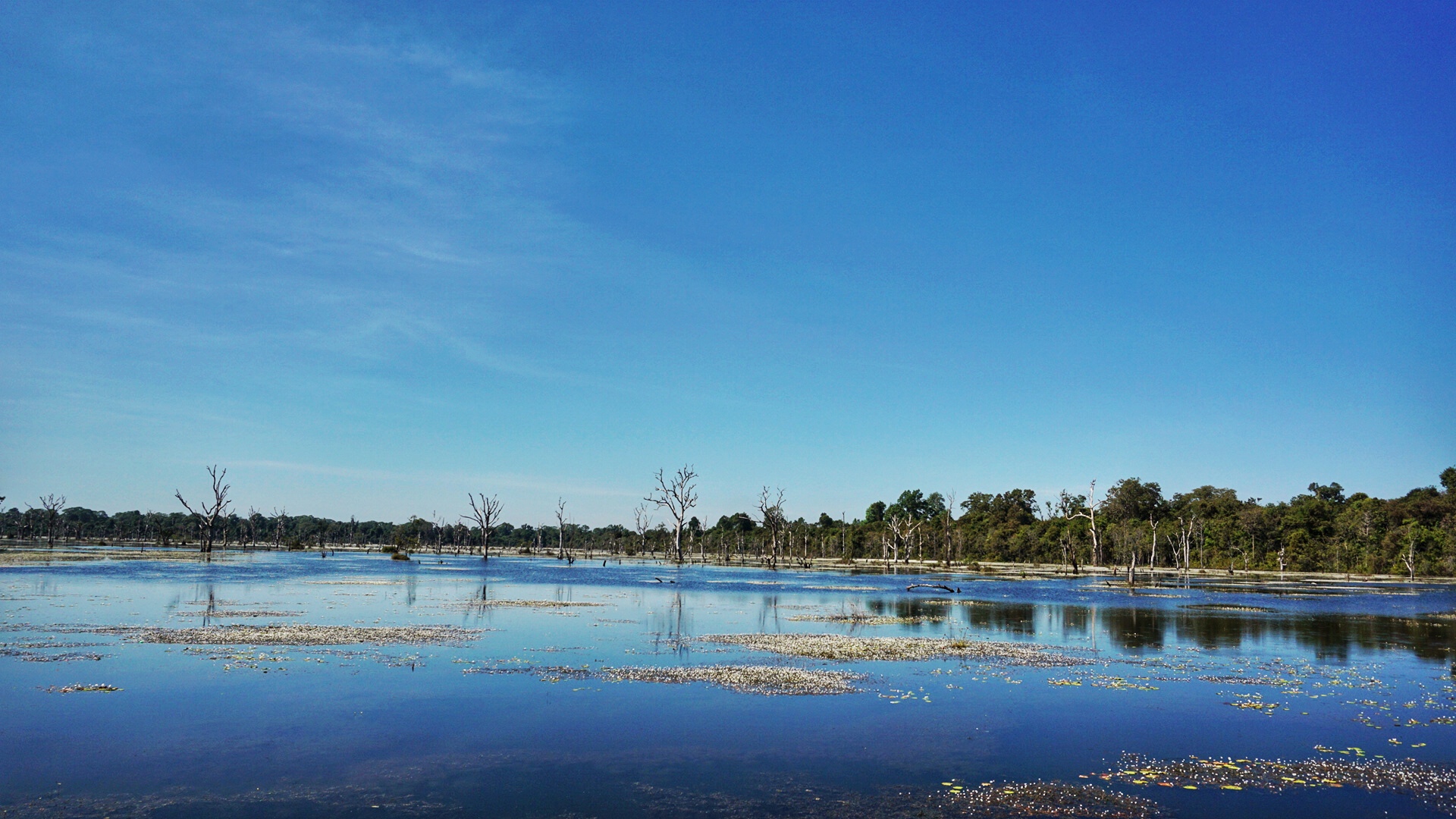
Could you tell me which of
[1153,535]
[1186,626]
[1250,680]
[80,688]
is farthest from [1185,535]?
[80,688]

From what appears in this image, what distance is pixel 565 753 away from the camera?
48.0ft

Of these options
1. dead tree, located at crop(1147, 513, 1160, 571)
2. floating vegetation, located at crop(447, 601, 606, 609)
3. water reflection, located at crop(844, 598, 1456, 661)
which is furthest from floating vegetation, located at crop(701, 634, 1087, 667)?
dead tree, located at crop(1147, 513, 1160, 571)

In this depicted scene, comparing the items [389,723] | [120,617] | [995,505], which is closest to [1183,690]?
[389,723]

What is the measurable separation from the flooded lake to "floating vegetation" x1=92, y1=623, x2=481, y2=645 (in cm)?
21

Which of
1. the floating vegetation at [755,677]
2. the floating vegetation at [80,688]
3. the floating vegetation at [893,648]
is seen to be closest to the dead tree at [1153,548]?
the floating vegetation at [893,648]

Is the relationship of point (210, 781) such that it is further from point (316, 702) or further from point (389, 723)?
point (316, 702)

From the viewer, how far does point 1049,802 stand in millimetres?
12453

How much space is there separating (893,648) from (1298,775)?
1505cm

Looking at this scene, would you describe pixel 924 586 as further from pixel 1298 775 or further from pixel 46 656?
pixel 46 656

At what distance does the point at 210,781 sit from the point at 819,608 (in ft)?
117

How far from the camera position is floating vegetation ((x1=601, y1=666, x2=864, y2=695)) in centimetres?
2089

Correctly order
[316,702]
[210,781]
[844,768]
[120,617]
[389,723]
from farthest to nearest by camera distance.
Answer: [120,617]
[316,702]
[389,723]
[844,768]
[210,781]

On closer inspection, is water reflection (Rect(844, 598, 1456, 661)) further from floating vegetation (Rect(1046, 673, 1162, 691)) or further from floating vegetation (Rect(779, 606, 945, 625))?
floating vegetation (Rect(1046, 673, 1162, 691))

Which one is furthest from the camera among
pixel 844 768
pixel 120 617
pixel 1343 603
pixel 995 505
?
pixel 995 505
